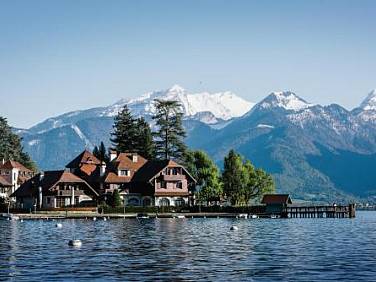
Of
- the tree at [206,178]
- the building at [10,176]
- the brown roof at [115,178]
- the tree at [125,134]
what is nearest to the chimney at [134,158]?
the brown roof at [115,178]

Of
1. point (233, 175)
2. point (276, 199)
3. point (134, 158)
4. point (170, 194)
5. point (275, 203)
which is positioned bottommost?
point (275, 203)

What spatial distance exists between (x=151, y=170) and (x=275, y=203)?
27326 millimetres

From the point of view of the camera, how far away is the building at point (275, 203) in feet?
479

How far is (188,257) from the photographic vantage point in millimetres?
54969

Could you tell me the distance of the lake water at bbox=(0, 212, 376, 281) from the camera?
44.3m

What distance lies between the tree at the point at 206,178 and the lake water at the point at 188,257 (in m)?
73.8

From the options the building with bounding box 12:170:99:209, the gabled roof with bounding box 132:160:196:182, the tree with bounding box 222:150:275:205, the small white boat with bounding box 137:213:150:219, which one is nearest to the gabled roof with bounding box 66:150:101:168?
the building with bounding box 12:170:99:209

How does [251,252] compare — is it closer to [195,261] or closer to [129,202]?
[195,261]

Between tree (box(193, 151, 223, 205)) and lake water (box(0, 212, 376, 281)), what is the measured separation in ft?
242

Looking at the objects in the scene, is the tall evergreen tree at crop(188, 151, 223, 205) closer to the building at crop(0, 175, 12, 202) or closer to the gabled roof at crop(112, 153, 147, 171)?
the gabled roof at crop(112, 153, 147, 171)

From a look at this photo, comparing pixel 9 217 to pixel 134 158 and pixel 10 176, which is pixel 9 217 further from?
pixel 10 176

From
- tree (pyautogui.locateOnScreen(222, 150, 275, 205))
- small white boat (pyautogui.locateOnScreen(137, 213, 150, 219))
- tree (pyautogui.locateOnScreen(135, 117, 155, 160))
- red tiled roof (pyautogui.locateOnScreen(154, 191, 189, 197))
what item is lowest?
small white boat (pyautogui.locateOnScreen(137, 213, 150, 219))

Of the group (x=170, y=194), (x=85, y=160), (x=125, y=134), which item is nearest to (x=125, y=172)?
(x=170, y=194)

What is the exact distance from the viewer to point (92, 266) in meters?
49.2
